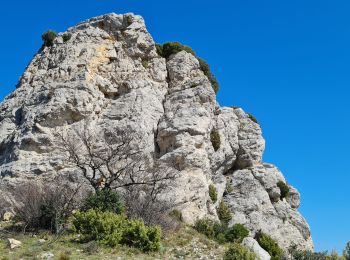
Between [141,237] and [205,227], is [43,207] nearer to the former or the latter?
[141,237]

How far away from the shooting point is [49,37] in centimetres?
3884

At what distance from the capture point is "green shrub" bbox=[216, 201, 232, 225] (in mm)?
32188

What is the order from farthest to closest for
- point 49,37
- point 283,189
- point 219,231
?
point 283,189
point 49,37
point 219,231

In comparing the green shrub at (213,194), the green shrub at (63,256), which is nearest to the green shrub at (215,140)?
the green shrub at (213,194)

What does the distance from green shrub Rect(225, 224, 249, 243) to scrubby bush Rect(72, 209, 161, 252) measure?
758cm

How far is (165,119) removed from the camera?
32.8 meters

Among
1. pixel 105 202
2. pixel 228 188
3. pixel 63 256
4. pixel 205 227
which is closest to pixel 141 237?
pixel 105 202

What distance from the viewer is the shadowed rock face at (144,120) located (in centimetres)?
3011

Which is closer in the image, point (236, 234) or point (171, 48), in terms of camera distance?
point (236, 234)

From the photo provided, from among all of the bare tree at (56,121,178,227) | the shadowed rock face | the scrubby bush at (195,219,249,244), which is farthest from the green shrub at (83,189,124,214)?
the scrubby bush at (195,219,249,244)

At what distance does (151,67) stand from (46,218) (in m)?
17.0

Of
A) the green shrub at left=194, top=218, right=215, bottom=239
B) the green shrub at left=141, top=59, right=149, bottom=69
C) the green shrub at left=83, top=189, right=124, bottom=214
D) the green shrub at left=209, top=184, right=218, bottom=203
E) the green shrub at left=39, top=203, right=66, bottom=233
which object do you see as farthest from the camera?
the green shrub at left=141, top=59, right=149, bottom=69

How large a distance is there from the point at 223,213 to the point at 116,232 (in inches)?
498

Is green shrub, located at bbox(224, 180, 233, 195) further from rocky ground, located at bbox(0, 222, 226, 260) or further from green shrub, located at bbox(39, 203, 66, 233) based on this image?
green shrub, located at bbox(39, 203, 66, 233)
